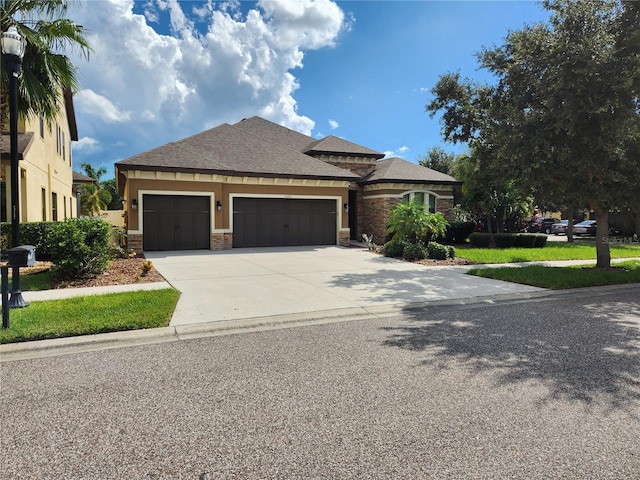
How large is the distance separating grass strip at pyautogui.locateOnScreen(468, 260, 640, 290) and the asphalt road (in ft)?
13.5

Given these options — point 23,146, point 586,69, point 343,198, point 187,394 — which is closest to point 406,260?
point 343,198

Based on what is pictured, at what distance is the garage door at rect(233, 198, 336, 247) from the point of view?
59.3ft

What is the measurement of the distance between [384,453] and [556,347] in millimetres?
3415

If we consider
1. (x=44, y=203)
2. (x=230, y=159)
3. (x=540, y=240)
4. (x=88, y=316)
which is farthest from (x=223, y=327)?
(x=540, y=240)

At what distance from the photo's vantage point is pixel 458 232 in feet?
70.4

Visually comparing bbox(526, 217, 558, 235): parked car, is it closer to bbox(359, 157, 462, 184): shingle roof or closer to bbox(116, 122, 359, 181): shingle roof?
bbox(359, 157, 462, 184): shingle roof

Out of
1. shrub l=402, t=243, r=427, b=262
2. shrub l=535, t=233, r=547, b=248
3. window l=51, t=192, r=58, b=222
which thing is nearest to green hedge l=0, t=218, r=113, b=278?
shrub l=402, t=243, r=427, b=262

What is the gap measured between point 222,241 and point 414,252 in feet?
26.0

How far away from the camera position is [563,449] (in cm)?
291

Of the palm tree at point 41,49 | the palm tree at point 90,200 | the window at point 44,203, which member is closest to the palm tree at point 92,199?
the palm tree at point 90,200

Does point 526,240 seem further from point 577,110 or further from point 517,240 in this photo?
point 577,110

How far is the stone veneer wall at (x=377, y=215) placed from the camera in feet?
67.9

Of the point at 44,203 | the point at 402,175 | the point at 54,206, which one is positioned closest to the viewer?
the point at 44,203

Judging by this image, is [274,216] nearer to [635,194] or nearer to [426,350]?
[635,194]
